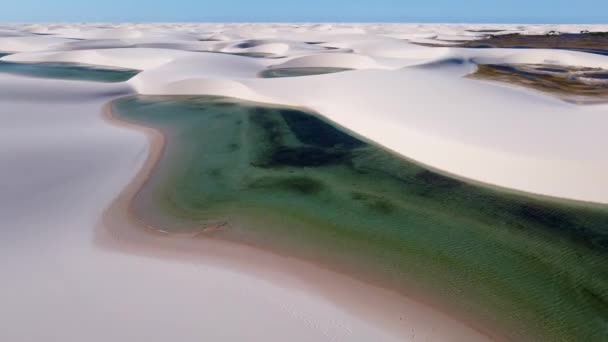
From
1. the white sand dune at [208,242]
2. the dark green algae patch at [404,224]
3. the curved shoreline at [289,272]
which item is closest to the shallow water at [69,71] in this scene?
the white sand dune at [208,242]

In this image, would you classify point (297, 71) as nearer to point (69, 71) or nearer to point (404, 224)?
point (69, 71)

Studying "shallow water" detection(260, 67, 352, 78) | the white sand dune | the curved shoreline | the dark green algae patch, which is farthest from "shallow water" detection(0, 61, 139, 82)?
the curved shoreline

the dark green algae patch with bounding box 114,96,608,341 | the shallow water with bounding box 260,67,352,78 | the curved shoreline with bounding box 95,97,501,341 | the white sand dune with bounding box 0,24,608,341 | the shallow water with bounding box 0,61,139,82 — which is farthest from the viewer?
the shallow water with bounding box 260,67,352,78

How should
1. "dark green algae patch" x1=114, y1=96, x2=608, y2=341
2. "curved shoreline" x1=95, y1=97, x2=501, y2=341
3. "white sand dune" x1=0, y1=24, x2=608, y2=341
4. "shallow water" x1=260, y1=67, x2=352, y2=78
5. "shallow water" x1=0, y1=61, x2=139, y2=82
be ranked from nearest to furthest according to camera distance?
"white sand dune" x1=0, y1=24, x2=608, y2=341 < "curved shoreline" x1=95, y1=97, x2=501, y2=341 < "dark green algae patch" x1=114, y1=96, x2=608, y2=341 < "shallow water" x1=0, y1=61, x2=139, y2=82 < "shallow water" x1=260, y1=67, x2=352, y2=78

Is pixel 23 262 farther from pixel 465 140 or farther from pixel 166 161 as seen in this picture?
pixel 465 140

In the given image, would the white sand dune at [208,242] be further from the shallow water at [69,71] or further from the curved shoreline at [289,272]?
the shallow water at [69,71]

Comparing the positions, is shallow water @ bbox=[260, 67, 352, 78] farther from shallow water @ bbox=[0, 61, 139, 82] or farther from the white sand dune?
shallow water @ bbox=[0, 61, 139, 82]

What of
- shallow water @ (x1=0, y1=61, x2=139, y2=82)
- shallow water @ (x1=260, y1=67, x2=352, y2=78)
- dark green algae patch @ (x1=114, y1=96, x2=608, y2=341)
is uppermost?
shallow water @ (x1=0, y1=61, x2=139, y2=82)
